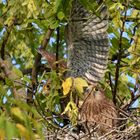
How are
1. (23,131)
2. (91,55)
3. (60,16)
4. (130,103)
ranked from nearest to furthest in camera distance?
(23,131), (60,16), (130,103), (91,55)

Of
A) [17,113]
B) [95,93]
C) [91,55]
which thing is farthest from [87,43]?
[17,113]

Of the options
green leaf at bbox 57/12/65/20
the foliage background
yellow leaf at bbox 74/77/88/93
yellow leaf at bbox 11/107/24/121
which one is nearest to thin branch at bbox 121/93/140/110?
the foliage background

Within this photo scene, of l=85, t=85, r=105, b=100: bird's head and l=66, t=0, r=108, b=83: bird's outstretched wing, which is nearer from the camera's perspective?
l=66, t=0, r=108, b=83: bird's outstretched wing

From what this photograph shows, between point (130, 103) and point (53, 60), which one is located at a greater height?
point (53, 60)

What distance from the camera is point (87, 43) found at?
4180mm

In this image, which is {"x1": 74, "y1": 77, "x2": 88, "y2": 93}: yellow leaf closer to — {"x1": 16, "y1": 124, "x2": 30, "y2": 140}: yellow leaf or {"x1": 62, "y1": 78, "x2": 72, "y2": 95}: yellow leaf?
{"x1": 62, "y1": 78, "x2": 72, "y2": 95}: yellow leaf

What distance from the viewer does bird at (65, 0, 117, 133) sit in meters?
3.94

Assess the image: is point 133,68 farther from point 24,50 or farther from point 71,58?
point 24,50

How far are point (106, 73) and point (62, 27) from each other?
1.52 ft

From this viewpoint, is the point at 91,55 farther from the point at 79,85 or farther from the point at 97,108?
the point at 79,85

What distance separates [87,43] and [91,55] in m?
0.13

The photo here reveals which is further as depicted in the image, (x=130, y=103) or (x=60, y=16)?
(x=130, y=103)

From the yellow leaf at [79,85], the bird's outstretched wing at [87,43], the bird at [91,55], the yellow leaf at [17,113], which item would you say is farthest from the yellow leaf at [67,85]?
the yellow leaf at [17,113]

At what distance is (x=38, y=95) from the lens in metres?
4.28
